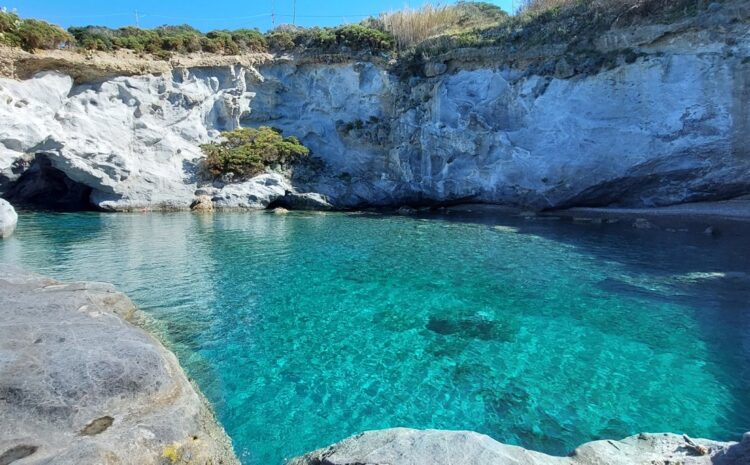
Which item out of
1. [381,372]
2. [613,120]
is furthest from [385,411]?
[613,120]

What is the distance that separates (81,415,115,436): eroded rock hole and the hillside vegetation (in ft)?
80.6

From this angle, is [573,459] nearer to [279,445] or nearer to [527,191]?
[279,445]

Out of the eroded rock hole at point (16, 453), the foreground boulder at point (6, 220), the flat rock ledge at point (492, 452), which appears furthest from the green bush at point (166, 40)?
the flat rock ledge at point (492, 452)

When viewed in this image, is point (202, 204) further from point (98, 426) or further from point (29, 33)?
point (98, 426)

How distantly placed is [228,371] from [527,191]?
21.0m

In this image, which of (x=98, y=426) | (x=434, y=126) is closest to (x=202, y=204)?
(x=434, y=126)

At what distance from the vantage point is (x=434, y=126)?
88.5ft

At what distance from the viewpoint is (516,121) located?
962 inches

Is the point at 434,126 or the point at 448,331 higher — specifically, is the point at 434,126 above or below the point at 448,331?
above

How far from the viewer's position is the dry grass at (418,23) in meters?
32.4

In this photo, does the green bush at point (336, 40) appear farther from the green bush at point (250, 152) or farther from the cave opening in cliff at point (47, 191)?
the cave opening in cliff at point (47, 191)

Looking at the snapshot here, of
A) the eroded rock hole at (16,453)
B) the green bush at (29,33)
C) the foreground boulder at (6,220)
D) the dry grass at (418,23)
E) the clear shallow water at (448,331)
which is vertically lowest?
the clear shallow water at (448,331)

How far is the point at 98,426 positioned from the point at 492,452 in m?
3.36

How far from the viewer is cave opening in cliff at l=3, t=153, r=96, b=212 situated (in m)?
26.5
